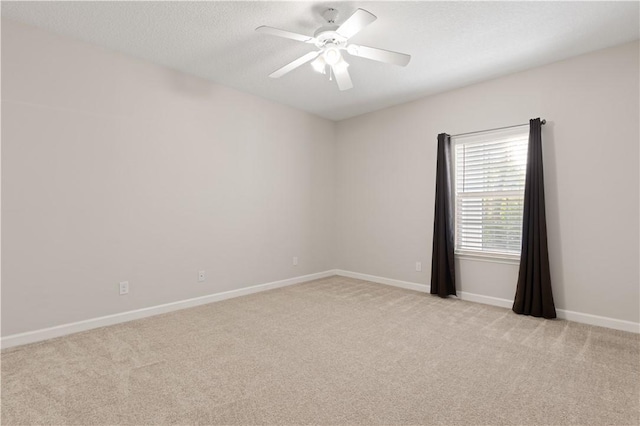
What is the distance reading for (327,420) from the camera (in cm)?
171

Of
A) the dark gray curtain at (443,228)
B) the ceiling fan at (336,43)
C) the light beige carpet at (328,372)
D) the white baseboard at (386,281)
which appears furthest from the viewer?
the white baseboard at (386,281)

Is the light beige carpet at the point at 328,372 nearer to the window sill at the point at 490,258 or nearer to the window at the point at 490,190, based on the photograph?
the window sill at the point at 490,258

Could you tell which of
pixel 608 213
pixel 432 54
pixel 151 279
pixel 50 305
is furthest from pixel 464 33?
pixel 50 305

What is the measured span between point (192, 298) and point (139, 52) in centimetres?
260

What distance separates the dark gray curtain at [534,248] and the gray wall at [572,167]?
146 mm

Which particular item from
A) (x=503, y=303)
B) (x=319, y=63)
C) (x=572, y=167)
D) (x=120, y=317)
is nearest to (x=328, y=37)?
(x=319, y=63)

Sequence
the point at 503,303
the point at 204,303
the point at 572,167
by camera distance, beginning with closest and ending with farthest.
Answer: the point at 572,167, the point at 503,303, the point at 204,303

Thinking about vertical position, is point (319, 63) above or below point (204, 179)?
above

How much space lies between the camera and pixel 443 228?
410 centimetres

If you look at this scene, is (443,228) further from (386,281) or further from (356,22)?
(356,22)

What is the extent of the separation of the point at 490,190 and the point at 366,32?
231 cm

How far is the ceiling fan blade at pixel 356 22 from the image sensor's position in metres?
2.05

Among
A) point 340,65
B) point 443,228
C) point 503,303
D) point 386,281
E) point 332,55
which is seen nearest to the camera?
point 332,55

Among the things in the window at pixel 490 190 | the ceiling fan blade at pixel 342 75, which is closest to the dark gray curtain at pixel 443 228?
the window at pixel 490 190
